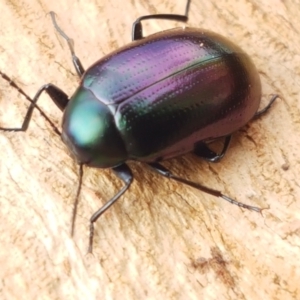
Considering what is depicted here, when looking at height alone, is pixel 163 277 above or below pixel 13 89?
below

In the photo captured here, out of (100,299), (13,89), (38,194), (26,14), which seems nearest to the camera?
(100,299)

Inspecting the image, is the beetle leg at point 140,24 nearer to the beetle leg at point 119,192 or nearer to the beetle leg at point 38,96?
the beetle leg at point 38,96

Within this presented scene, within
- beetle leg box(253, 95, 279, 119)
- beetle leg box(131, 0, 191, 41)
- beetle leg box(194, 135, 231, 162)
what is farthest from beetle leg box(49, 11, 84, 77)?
beetle leg box(253, 95, 279, 119)

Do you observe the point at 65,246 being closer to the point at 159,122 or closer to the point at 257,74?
the point at 159,122

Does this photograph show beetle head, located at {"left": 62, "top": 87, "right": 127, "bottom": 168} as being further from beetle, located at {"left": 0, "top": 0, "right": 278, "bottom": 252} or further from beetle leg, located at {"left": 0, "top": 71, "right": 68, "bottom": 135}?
beetle leg, located at {"left": 0, "top": 71, "right": 68, "bottom": 135}

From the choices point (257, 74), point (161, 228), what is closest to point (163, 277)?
point (161, 228)

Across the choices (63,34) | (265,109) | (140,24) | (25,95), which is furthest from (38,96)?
(265,109)

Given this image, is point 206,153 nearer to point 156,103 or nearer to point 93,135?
point 156,103
